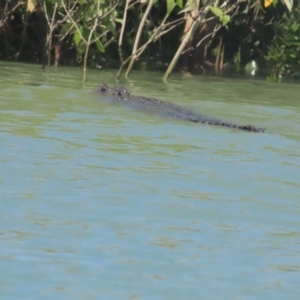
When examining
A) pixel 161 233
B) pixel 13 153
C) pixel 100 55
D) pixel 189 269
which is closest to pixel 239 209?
pixel 161 233

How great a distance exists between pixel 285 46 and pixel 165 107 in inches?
265

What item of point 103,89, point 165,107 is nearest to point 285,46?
point 103,89

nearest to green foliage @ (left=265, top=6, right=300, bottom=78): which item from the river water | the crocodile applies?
the crocodile

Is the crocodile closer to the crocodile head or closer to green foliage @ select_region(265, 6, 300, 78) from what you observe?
the crocodile head

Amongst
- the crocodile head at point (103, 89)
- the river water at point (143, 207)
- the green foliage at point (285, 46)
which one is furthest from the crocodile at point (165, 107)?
the green foliage at point (285, 46)

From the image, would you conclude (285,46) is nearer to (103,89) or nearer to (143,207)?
(103,89)

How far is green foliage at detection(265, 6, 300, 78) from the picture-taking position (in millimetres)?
15406

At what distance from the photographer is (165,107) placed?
938 cm

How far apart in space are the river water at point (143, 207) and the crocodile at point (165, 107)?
0.16 meters

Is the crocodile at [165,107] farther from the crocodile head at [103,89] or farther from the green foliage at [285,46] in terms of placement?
the green foliage at [285,46]

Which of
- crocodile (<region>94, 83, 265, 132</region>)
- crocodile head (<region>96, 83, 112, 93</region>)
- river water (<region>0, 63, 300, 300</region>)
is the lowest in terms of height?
river water (<region>0, 63, 300, 300</region>)

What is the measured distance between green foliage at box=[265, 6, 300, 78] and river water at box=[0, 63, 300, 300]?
6.38 m

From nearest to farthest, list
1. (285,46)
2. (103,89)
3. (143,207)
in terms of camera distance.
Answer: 1. (143,207)
2. (103,89)
3. (285,46)

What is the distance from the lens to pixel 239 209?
5.30 m
